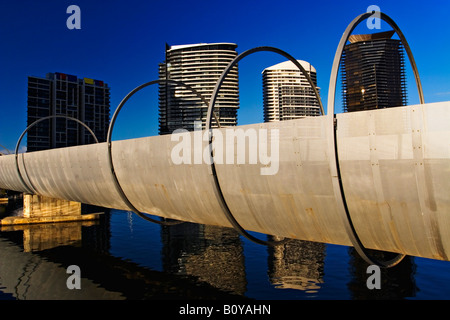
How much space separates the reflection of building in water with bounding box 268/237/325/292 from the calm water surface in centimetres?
6

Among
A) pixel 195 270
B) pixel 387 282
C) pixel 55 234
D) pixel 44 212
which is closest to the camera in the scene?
pixel 387 282

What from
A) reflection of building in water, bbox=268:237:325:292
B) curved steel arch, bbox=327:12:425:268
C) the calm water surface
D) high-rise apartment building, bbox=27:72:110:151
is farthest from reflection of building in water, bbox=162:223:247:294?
high-rise apartment building, bbox=27:72:110:151

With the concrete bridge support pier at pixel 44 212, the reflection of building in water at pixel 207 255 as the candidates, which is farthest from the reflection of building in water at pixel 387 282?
the concrete bridge support pier at pixel 44 212

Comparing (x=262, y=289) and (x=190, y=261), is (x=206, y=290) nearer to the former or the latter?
(x=262, y=289)

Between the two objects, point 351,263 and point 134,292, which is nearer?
point 134,292

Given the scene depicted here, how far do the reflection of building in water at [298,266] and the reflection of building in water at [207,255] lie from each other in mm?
2284

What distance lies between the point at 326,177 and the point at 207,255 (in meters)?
18.9

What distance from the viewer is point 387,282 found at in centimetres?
1928

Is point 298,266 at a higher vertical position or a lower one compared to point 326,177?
lower

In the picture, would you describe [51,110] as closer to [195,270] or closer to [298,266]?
[195,270]

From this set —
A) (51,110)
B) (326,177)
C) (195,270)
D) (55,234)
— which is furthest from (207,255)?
(51,110)

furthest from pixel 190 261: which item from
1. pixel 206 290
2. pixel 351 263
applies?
pixel 351 263

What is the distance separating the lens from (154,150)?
13.6 m
